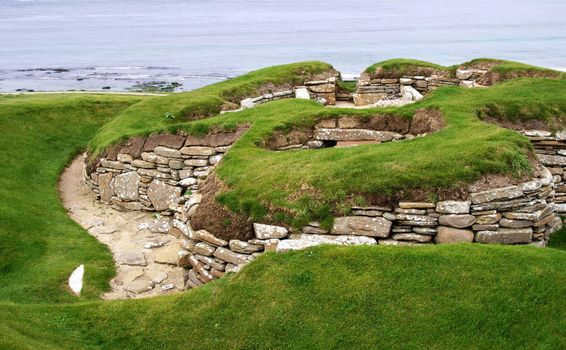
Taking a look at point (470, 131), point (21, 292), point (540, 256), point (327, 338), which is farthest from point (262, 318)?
point (470, 131)

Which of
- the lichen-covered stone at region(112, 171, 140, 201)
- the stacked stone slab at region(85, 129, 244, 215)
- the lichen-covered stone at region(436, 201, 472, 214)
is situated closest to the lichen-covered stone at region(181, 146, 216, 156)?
the stacked stone slab at region(85, 129, 244, 215)

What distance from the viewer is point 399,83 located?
90.4ft

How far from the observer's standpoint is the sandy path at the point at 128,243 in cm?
1417

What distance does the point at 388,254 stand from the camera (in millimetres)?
10188

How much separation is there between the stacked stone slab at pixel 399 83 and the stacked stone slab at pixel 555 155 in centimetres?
1056

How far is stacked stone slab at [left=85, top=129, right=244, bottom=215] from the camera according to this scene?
1819cm

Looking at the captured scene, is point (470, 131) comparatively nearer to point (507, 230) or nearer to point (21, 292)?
point (507, 230)

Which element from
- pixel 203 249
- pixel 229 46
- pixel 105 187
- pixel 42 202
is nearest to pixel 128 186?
pixel 105 187

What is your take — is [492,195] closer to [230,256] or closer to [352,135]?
[230,256]

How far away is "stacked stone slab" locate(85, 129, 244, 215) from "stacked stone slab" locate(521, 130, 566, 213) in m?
8.96

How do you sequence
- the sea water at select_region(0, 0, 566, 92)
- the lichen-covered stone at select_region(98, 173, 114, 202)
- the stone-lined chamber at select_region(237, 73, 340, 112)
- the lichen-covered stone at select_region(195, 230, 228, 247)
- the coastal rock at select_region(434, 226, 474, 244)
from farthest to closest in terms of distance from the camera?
1. the sea water at select_region(0, 0, 566, 92)
2. the stone-lined chamber at select_region(237, 73, 340, 112)
3. the lichen-covered stone at select_region(98, 173, 114, 202)
4. the lichen-covered stone at select_region(195, 230, 228, 247)
5. the coastal rock at select_region(434, 226, 474, 244)

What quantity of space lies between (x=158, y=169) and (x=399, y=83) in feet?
45.6

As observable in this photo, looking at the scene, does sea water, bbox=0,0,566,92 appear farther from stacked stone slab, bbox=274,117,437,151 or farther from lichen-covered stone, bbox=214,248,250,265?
lichen-covered stone, bbox=214,248,250,265

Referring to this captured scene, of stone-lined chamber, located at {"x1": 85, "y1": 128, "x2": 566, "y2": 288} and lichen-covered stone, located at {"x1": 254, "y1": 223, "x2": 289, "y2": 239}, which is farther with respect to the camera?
lichen-covered stone, located at {"x1": 254, "y1": 223, "x2": 289, "y2": 239}
